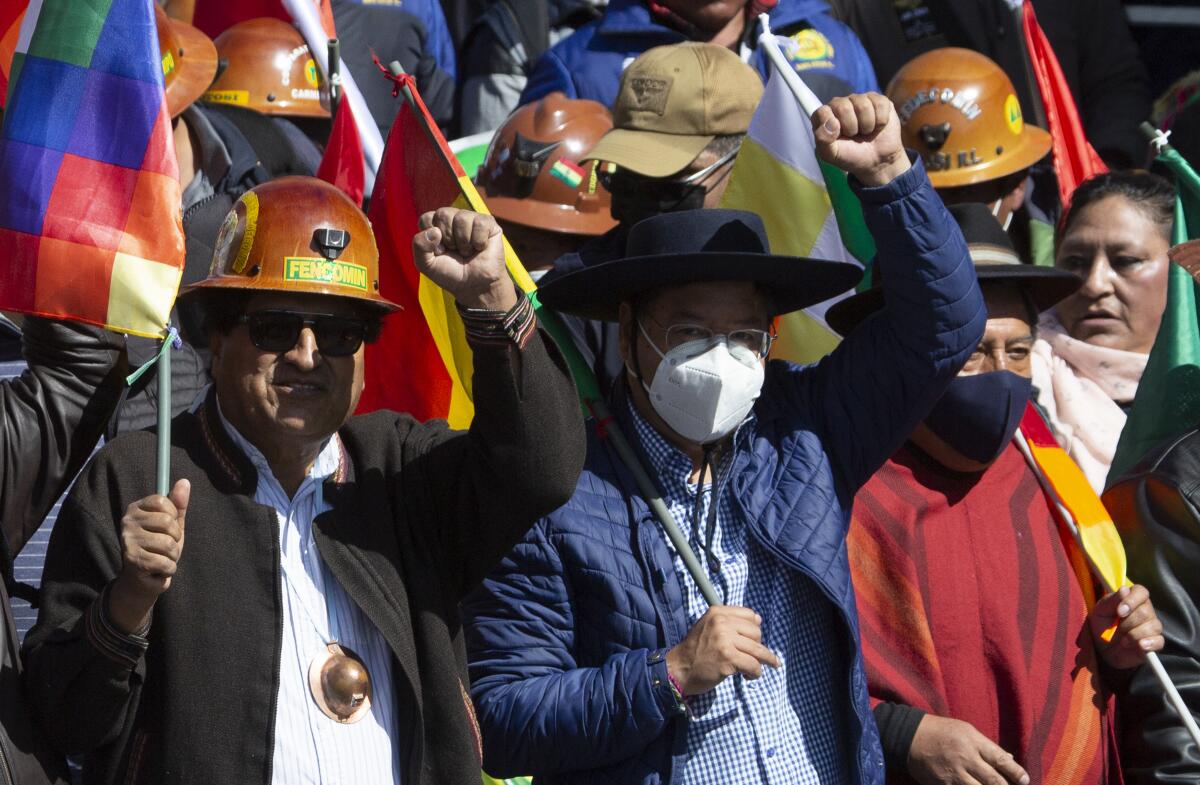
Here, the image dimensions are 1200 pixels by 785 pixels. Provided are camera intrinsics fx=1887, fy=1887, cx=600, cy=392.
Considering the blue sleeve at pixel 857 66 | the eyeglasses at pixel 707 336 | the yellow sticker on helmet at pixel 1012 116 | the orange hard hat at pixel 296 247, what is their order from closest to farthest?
the orange hard hat at pixel 296 247 → the eyeglasses at pixel 707 336 → the yellow sticker on helmet at pixel 1012 116 → the blue sleeve at pixel 857 66

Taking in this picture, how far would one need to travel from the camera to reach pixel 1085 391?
5641 mm

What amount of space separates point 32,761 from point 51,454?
0.61 meters

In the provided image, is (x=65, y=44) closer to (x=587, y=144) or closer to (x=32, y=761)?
(x=32, y=761)

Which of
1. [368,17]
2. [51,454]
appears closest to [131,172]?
[51,454]

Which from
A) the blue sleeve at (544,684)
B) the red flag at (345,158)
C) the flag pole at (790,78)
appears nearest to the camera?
the blue sleeve at (544,684)

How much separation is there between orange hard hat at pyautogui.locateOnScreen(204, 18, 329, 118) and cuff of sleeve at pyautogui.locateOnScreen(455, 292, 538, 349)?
3.87 meters

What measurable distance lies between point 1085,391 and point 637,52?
213cm

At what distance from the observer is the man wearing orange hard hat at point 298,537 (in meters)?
3.30

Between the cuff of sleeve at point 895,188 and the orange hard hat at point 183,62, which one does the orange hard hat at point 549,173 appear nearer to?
the orange hard hat at point 183,62

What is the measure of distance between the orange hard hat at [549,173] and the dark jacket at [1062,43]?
2437 millimetres

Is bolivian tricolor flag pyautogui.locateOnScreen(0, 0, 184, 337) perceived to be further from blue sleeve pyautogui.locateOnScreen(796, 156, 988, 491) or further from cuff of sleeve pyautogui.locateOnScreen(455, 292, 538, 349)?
blue sleeve pyautogui.locateOnScreen(796, 156, 988, 491)

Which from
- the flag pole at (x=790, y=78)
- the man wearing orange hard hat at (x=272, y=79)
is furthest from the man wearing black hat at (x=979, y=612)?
the man wearing orange hard hat at (x=272, y=79)

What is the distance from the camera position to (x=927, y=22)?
323 inches

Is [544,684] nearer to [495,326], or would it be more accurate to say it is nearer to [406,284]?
[495,326]
